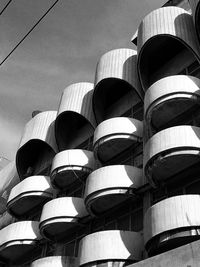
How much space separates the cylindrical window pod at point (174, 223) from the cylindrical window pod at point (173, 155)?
2506 mm

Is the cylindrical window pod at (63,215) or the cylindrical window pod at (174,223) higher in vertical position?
the cylindrical window pod at (63,215)

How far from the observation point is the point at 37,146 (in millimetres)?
30562

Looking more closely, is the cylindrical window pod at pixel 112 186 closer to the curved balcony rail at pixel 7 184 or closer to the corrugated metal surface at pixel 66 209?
the corrugated metal surface at pixel 66 209

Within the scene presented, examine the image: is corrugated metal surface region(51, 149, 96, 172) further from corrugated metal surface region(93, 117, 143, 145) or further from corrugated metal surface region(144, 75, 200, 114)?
corrugated metal surface region(144, 75, 200, 114)

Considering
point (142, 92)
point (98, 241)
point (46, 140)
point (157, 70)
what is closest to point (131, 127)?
point (142, 92)

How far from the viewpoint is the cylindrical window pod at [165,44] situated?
21820mm

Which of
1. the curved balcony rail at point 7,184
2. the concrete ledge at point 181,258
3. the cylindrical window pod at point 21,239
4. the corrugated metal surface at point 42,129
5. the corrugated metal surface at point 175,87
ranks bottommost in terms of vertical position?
the concrete ledge at point 181,258

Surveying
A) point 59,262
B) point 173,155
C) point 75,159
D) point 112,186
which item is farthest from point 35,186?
point 173,155

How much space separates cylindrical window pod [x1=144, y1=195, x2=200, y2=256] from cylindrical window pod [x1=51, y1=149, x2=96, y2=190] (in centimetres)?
818

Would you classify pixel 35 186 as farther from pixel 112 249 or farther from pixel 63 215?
pixel 112 249

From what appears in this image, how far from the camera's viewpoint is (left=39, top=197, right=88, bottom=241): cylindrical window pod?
70.3 feet

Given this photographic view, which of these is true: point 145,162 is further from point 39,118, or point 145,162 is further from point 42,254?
point 39,118

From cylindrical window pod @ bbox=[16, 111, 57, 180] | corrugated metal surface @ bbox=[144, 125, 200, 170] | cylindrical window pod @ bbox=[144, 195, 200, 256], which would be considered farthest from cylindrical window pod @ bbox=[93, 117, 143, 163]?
cylindrical window pod @ bbox=[16, 111, 57, 180]

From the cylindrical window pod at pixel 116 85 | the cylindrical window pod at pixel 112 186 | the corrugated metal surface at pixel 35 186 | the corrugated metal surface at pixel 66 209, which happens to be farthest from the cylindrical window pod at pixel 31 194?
the cylindrical window pod at pixel 112 186
